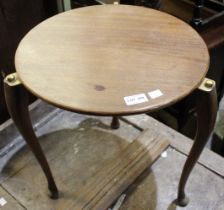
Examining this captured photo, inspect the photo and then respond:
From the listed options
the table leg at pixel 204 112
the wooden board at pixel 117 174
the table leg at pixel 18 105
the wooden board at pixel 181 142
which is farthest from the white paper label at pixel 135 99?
the wooden board at pixel 181 142

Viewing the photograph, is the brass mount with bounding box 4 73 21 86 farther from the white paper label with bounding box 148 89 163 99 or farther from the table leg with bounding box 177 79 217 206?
the table leg with bounding box 177 79 217 206

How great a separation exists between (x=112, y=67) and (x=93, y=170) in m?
0.50

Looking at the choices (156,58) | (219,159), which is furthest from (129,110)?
(219,159)

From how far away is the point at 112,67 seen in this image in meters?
0.71

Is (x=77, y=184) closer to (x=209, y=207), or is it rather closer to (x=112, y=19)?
(x=209, y=207)

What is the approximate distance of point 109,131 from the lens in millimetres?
1231

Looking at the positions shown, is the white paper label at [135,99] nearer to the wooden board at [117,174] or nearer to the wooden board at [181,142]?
the wooden board at [117,174]

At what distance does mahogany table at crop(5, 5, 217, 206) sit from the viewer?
2.12 feet

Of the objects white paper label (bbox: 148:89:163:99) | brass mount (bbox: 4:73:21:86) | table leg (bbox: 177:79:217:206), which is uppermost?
brass mount (bbox: 4:73:21:86)

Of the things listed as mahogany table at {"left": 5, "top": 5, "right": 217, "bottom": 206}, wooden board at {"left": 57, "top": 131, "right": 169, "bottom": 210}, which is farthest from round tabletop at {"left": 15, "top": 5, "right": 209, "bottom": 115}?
wooden board at {"left": 57, "top": 131, "right": 169, "bottom": 210}

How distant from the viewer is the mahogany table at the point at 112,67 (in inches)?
25.4

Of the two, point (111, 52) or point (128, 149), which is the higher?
point (111, 52)

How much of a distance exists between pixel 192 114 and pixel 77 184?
2.04 feet

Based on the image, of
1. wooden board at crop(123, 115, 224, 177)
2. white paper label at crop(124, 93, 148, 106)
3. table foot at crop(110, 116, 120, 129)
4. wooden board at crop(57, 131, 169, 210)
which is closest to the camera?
white paper label at crop(124, 93, 148, 106)
